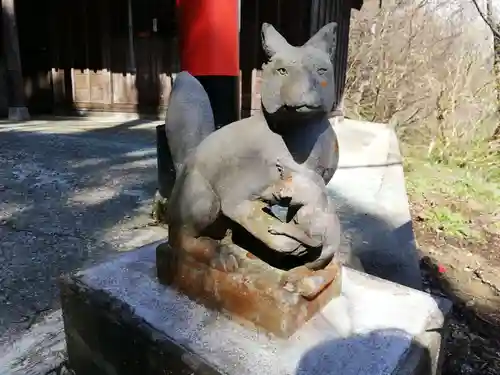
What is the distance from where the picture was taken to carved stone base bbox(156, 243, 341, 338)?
1192 millimetres

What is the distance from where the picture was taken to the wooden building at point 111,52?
5949 mm

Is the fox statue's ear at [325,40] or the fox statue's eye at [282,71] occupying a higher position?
the fox statue's ear at [325,40]

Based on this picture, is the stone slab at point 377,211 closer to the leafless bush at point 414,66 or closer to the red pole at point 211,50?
the red pole at point 211,50

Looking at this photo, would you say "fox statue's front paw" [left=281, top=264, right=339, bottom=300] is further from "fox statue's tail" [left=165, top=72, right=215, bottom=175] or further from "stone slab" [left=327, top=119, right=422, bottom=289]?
"stone slab" [left=327, top=119, right=422, bottom=289]

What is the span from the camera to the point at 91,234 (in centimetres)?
254

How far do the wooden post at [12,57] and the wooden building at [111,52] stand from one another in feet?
3.12

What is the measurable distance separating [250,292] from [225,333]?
5.2 inches

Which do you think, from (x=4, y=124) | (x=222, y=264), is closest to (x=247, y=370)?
(x=222, y=264)

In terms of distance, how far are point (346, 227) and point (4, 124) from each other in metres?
4.82

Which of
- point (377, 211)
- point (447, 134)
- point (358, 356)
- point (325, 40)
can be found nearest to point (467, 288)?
point (377, 211)

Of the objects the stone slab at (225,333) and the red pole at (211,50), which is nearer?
the stone slab at (225,333)

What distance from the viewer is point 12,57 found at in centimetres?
578

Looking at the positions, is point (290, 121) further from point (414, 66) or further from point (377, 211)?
point (414, 66)

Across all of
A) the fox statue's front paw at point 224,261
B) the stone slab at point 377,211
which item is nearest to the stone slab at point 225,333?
the fox statue's front paw at point 224,261
